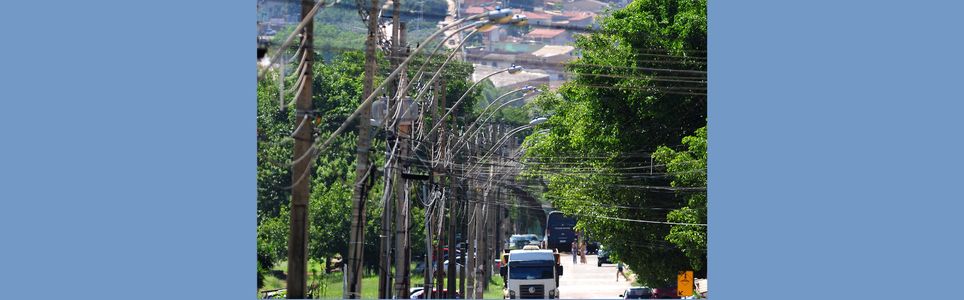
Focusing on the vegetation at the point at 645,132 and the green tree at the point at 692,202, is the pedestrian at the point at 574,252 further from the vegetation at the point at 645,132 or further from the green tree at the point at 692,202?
the green tree at the point at 692,202

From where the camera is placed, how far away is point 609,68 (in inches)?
1702

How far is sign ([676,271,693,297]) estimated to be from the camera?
134 ft

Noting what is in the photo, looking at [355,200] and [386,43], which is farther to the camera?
[386,43]

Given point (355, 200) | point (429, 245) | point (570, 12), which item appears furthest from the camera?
point (570, 12)

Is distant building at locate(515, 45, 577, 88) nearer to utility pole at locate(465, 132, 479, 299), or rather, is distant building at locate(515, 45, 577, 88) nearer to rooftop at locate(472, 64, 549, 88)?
rooftop at locate(472, 64, 549, 88)

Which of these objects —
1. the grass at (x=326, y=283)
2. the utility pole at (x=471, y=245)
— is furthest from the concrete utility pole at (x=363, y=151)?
the utility pole at (x=471, y=245)

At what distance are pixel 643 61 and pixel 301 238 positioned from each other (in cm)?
2187

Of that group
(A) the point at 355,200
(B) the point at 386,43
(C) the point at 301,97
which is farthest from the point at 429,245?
(C) the point at 301,97

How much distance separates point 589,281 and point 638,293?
5.26 meters

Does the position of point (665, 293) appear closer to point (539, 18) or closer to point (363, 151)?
point (539, 18)

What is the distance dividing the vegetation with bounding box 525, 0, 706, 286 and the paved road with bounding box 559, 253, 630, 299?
1.57 meters

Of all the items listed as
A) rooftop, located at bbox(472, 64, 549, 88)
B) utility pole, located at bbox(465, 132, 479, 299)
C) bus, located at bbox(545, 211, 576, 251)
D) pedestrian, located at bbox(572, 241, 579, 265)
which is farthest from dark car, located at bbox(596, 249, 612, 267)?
rooftop, located at bbox(472, 64, 549, 88)

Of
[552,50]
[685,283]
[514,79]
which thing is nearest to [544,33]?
[552,50]

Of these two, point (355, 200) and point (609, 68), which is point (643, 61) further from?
point (355, 200)
